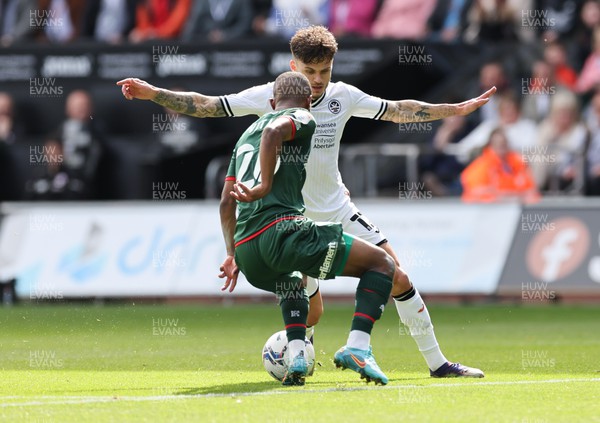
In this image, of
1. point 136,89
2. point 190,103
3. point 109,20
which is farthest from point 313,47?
point 109,20

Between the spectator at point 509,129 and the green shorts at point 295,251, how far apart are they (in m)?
11.0

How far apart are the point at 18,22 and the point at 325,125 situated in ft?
47.3

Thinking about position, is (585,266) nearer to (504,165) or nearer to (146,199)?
(504,165)

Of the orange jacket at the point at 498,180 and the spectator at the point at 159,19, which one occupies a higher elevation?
the spectator at the point at 159,19

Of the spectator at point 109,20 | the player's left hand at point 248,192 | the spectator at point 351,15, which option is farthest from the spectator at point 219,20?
the player's left hand at point 248,192

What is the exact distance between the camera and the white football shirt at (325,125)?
9.10m

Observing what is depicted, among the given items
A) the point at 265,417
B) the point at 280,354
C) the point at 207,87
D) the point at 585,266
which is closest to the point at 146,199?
the point at 207,87

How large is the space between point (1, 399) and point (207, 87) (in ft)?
43.4

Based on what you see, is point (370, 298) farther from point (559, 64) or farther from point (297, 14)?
point (297, 14)

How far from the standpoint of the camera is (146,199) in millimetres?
20781

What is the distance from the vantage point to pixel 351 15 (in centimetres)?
2069

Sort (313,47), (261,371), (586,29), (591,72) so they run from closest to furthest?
1. (313,47)
2. (261,371)
3. (591,72)
4. (586,29)

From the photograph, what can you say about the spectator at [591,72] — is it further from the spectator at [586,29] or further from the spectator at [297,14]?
the spectator at [297,14]

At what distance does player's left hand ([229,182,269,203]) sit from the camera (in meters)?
7.82
